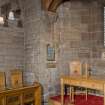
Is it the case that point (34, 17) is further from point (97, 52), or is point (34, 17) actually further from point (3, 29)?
point (97, 52)

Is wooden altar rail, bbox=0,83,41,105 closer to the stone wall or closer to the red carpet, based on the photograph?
the red carpet

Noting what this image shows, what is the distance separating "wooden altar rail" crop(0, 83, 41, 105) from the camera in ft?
13.1

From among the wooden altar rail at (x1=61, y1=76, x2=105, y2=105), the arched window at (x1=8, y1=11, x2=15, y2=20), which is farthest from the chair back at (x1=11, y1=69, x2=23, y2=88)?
the arched window at (x1=8, y1=11, x2=15, y2=20)

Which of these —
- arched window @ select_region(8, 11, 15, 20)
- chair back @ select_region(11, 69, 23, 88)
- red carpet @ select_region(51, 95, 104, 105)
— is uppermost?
arched window @ select_region(8, 11, 15, 20)

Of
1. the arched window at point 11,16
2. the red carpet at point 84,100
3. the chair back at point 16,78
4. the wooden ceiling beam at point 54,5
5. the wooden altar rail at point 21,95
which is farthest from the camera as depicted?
the arched window at point 11,16

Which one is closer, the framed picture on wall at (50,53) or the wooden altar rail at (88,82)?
the wooden altar rail at (88,82)

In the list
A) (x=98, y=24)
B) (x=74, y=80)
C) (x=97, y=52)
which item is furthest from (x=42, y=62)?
(x=98, y=24)

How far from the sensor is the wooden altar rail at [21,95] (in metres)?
4.01

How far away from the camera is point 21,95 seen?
4.32m

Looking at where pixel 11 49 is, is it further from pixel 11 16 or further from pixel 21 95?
pixel 21 95

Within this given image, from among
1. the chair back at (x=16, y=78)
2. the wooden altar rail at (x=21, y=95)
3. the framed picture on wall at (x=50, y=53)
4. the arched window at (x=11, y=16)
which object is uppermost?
the arched window at (x=11, y=16)

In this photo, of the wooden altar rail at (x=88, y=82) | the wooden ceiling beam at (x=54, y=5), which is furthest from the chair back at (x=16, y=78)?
the wooden ceiling beam at (x=54, y=5)

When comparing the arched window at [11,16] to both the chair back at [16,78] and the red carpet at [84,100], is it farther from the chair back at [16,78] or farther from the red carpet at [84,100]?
the red carpet at [84,100]

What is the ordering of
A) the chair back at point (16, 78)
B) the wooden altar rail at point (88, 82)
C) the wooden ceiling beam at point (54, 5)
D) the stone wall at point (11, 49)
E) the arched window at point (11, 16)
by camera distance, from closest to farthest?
the wooden altar rail at point (88, 82) < the chair back at point (16, 78) < the wooden ceiling beam at point (54, 5) < the stone wall at point (11, 49) < the arched window at point (11, 16)
